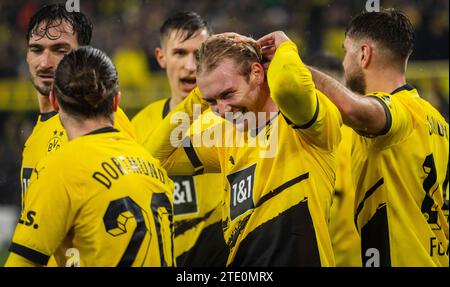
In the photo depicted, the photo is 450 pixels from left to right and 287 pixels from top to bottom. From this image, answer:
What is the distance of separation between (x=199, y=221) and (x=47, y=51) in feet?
5.47

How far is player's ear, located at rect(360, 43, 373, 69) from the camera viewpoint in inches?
193

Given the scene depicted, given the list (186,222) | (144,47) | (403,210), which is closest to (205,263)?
(186,222)

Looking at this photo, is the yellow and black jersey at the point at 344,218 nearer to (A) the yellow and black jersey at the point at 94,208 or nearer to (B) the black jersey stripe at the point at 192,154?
(B) the black jersey stripe at the point at 192,154

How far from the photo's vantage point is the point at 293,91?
3.83 meters

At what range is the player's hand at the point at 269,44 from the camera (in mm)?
4189

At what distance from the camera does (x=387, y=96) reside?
457 centimetres

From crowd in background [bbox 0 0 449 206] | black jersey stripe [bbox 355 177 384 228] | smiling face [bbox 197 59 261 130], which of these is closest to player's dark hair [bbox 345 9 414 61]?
black jersey stripe [bbox 355 177 384 228]

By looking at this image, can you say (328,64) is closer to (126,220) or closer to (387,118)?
(387,118)

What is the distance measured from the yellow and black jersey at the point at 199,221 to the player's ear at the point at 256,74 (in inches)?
69.8

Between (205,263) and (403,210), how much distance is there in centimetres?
176

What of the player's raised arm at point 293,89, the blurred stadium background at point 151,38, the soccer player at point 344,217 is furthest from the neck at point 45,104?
the blurred stadium background at point 151,38

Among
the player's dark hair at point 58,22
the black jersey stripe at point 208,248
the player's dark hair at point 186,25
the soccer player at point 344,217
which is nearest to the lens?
the player's dark hair at point 58,22
